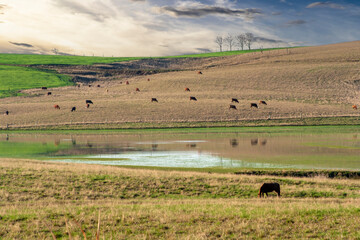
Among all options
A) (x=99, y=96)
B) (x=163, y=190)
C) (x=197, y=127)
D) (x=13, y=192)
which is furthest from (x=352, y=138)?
(x=99, y=96)

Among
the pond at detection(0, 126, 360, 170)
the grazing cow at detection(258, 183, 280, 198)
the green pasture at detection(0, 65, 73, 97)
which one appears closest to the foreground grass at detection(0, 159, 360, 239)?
the grazing cow at detection(258, 183, 280, 198)

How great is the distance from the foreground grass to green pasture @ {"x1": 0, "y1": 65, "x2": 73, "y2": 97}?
7050 centimetres

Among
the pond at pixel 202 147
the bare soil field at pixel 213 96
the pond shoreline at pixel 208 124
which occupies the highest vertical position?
the bare soil field at pixel 213 96

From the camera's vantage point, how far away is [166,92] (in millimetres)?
80500

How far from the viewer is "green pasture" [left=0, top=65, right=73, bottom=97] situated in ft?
300

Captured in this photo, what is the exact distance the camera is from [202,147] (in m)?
37.8

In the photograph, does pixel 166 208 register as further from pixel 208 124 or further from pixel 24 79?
pixel 24 79

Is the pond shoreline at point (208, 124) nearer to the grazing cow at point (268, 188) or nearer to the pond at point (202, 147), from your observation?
the pond at point (202, 147)

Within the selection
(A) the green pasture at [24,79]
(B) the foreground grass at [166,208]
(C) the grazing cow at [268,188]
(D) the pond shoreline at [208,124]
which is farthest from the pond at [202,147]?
(A) the green pasture at [24,79]

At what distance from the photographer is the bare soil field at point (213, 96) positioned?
2343 inches

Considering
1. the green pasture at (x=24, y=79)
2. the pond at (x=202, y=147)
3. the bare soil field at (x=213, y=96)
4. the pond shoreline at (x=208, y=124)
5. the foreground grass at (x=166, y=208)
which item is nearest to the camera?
the foreground grass at (x=166, y=208)

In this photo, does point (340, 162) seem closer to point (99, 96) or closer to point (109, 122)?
point (109, 122)

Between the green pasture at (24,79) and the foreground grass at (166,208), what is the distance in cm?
7050

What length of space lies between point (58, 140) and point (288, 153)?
90.8 ft
